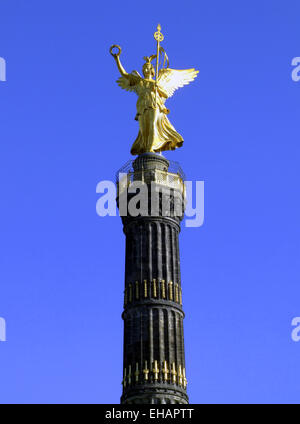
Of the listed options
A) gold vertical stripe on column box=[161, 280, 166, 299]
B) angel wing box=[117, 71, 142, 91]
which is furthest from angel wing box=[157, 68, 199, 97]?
gold vertical stripe on column box=[161, 280, 166, 299]

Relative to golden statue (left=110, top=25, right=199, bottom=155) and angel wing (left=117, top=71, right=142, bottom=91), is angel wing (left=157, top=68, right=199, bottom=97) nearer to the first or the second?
golden statue (left=110, top=25, right=199, bottom=155)

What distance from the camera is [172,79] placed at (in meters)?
72.9

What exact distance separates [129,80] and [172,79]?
13.1ft

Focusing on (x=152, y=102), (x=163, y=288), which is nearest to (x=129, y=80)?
(x=152, y=102)

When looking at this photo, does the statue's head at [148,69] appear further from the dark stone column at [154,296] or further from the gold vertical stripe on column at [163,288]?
the gold vertical stripe on column at [163,288]

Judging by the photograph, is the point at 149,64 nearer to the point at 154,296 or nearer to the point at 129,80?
the point at 129,80

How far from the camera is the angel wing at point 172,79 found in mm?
72062

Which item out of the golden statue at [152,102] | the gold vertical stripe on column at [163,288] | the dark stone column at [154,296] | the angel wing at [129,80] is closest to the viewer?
the dark stone column at [154,296]

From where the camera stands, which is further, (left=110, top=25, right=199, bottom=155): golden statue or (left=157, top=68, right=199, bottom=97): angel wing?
(left=157, top=68, right=199, bottom=97): angel wing

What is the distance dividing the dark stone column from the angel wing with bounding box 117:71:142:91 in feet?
23.0

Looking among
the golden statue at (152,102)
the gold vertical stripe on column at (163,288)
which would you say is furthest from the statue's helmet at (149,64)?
the gold vertical stripe on column at (163,288)

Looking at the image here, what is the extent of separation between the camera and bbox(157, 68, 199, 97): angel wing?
7206cm
